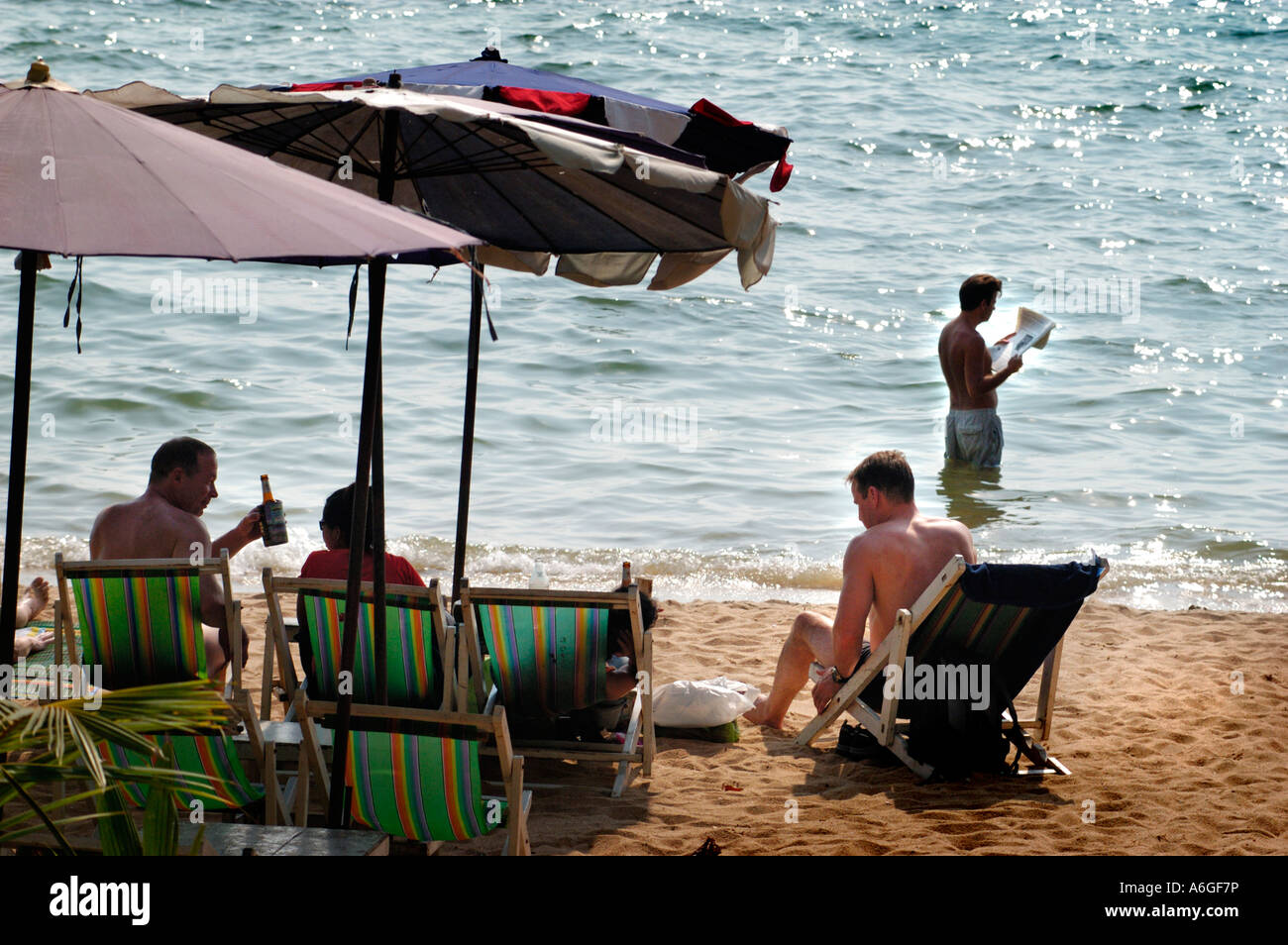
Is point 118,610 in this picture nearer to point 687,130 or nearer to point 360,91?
point 360,91

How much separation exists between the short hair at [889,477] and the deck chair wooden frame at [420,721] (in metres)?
1.91

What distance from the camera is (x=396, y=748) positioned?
3211mm

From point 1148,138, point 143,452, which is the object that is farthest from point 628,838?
point 1148,138

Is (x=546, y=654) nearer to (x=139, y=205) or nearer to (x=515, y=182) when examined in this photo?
(x=515, y=182)

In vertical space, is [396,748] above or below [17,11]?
below

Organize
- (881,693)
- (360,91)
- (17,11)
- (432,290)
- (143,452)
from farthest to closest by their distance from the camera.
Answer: (17,11)
(432,290)
(143,452)
(881,693)
(360,91)

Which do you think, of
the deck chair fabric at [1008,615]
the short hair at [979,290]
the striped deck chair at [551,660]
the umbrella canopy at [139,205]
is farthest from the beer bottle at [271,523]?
the short hair at [979,290]

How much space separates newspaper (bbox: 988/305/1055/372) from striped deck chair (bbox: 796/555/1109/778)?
4059 mm

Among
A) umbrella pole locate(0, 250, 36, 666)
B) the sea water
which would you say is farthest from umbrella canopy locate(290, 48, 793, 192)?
the sea water

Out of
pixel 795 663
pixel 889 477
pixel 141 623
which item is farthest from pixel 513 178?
pixel 795 663

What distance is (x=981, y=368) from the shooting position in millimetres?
8469

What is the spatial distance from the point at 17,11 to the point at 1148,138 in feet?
66.7

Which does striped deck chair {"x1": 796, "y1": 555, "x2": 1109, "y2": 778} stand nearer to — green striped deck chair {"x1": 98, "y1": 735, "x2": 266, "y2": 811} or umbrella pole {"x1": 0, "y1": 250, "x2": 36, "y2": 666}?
green striped deck chair {"x1": 98, "y1": 735, "x2": 266, "y2": 811}
